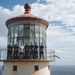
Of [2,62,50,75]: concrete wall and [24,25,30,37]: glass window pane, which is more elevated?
[24,25,30,37]: glass window pane

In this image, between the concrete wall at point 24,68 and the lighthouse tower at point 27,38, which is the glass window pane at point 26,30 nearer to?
the lighthouse tower at point 27,38

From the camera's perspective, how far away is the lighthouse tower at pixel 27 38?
38.7 ft

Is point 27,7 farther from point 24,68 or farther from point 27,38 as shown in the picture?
point 24,68

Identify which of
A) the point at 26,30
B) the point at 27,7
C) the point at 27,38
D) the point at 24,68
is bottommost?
the point at 24,68

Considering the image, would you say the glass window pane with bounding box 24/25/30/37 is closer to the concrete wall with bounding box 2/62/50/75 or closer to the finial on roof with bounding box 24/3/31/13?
the finial on roof with bounding box 24/3/31/13

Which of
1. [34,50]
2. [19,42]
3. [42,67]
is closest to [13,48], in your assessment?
[19,42]

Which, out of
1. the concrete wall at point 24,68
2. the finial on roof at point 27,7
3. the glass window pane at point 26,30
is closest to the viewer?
the concrete wall at point 24,68

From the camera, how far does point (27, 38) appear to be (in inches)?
515

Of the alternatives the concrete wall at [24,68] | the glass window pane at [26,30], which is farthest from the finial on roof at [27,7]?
the concrete wall at [24,68]

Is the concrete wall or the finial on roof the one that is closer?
the concrete wall

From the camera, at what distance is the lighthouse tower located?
11.8 metres

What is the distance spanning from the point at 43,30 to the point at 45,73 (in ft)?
11.3

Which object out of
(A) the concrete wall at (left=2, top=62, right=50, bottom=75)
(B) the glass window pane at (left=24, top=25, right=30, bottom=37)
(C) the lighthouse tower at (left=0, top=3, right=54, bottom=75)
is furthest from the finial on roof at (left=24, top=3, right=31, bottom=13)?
(A) the concrete wall at (left=2, top=62, right=50, bottom=75)

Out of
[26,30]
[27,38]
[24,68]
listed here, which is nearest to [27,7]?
[26,30]
